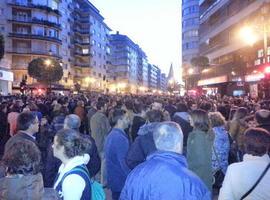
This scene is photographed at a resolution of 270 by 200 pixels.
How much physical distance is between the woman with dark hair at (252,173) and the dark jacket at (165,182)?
97cm

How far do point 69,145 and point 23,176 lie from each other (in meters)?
0.80

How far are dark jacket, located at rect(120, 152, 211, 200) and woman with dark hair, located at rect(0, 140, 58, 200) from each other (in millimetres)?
743

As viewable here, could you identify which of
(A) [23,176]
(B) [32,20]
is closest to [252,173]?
(A) [23,176]

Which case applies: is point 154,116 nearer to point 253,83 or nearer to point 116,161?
point 116,161

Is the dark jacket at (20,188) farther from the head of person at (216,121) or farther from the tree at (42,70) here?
the tree at (42,70)

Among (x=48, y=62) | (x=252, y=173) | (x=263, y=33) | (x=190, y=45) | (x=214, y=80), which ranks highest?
(x=190, y=45)

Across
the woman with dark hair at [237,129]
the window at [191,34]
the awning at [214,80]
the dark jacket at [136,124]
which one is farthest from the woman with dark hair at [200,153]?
the window at [191,34]

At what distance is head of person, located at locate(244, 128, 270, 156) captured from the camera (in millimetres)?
4473

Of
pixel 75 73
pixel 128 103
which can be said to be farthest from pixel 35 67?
pixel 128 103

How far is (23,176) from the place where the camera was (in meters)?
3.74

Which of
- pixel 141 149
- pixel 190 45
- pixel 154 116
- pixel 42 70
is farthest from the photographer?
pixel 190 45

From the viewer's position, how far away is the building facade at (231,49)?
4156 centimetres

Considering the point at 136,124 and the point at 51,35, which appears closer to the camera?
the point at 136,124

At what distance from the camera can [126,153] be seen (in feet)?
21.3
